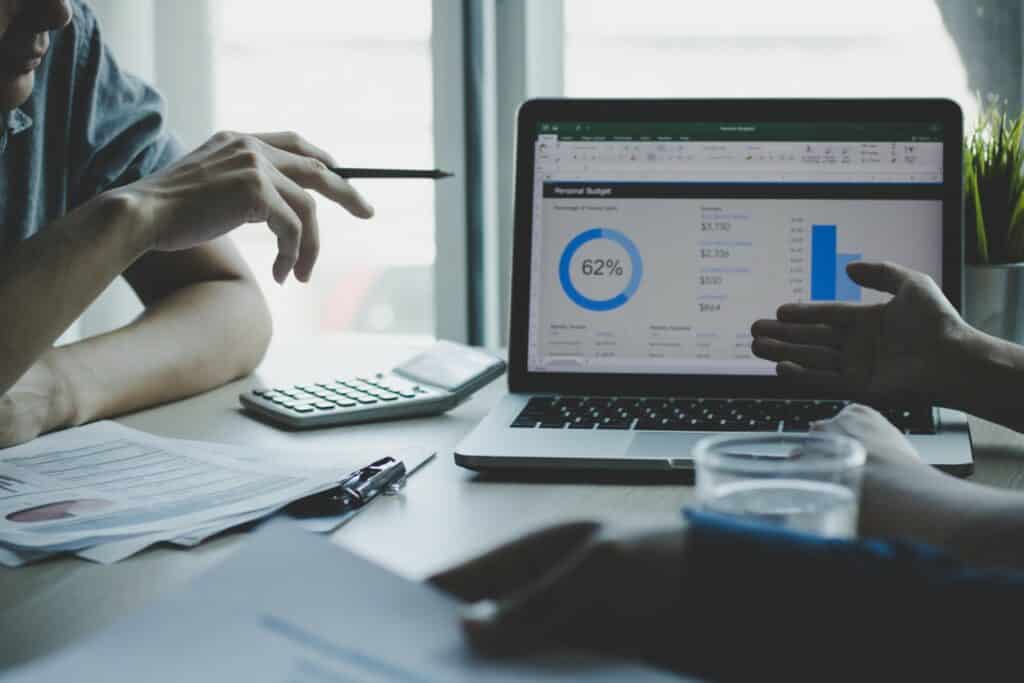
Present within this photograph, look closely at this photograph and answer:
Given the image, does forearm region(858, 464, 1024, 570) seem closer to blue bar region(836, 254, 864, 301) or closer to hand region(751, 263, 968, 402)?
hand region(751, 263, 968, 402)

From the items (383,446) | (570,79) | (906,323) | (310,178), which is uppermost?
(570,79)

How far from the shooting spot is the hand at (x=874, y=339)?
2.97ft

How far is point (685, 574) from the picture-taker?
0.42m

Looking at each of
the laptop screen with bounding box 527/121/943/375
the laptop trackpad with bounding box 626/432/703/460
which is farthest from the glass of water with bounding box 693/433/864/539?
the laptop screen with bounding box 527/121/943/375

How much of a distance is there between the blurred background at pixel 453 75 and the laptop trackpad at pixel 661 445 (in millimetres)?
914

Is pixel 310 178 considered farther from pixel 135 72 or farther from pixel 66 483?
pixel 135 72

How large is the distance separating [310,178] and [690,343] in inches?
15.8

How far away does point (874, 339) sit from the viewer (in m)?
0.94

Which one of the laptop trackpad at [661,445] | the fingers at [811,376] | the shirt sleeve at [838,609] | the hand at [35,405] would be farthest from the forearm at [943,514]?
the hand at [35,405]

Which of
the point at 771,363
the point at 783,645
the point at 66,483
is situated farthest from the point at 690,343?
the point at 783,645

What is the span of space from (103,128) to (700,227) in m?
0.72

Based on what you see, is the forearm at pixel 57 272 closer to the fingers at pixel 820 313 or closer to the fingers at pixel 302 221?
the fingers at pixel 302 221

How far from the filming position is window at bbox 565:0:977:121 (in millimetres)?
1653

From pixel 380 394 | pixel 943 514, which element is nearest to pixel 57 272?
pixel 380 394
